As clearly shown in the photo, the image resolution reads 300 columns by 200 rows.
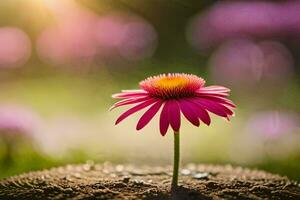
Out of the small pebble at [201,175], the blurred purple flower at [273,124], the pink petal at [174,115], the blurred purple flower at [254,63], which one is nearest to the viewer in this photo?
the pink petal at [174,115]

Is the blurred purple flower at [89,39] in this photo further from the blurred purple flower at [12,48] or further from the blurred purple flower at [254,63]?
the blurred purple flower at [254,63]

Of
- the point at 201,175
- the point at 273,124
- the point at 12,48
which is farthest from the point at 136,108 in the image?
the point at 12,48

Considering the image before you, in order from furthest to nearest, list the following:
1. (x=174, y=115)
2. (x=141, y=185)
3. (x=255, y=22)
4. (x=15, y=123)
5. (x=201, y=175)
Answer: (x=255, y=22), (x=15, y=123), (x=201, y=175), (x=141, y=185), (x=174, y=115)

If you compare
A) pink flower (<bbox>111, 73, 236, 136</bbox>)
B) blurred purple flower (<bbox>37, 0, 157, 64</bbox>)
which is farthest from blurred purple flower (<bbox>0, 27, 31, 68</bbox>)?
pink flower (<bbox>111, 73, 236, 136</bbox>)

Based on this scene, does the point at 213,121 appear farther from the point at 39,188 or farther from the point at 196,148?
the point at 39,188

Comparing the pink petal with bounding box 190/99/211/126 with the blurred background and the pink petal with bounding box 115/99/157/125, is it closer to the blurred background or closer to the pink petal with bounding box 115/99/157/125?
the pink petal with bounding box 115/99/157/125

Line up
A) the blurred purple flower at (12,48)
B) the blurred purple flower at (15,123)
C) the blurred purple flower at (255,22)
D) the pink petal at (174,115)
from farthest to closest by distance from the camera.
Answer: the blurred purple flower at (12,48)
the blurred purple flower at (255,22)
the blurred purple flower at (15,123)
the pink petal at (174,115)

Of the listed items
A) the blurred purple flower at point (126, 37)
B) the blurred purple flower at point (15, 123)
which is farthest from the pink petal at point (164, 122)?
the blurred purple flower at point (126, 37)

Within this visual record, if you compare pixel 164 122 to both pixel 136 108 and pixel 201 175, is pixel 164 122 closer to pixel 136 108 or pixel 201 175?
pixel 136 108

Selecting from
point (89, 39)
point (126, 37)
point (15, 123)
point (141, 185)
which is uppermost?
point (126, 37)
